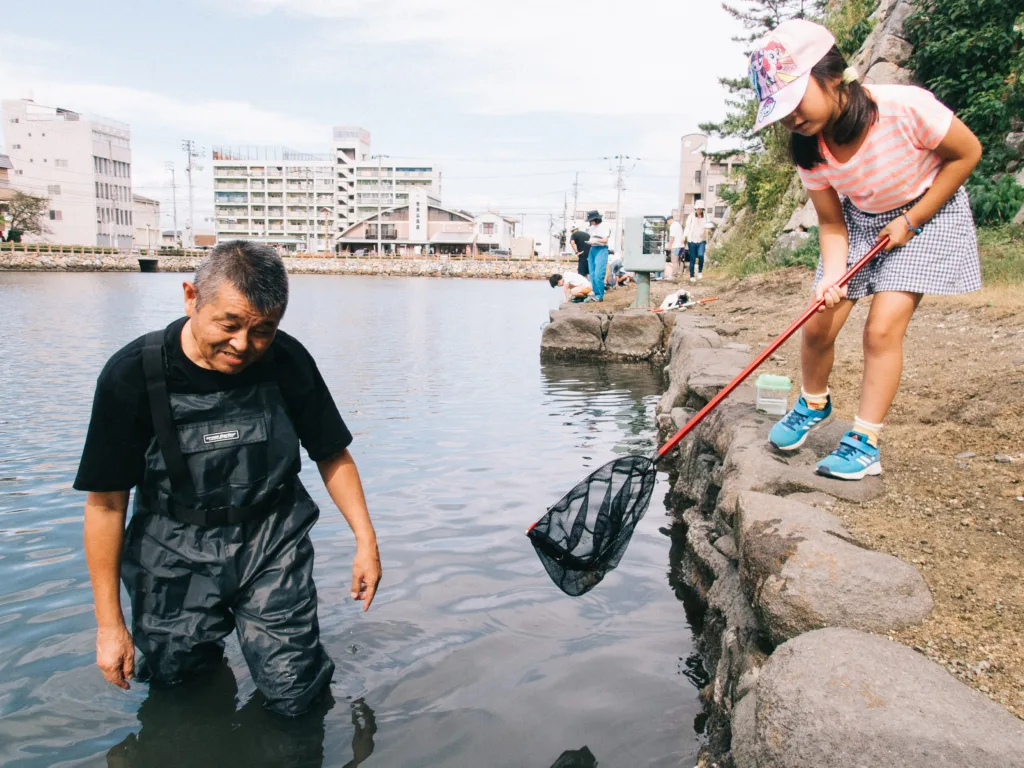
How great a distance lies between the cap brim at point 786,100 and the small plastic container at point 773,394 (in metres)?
1.73

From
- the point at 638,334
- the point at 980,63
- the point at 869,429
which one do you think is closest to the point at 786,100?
the point at 869,429

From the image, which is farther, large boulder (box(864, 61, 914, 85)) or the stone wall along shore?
large boulder (box(864, 61, 914, 85))

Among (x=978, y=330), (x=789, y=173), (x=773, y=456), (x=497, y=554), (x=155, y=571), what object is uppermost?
(x=789, y=173)

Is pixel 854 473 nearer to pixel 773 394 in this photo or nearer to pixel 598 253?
pixel 773 394

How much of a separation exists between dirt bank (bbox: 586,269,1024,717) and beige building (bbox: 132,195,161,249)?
4377 inches

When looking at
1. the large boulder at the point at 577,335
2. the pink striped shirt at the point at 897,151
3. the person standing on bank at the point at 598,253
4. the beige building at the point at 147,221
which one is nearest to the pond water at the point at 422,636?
the pink striped shirt at the point at 897,151

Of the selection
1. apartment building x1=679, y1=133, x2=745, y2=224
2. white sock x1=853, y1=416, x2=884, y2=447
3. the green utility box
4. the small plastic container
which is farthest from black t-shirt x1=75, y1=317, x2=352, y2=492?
apartment building x1=679, y1=133, x2=745, y2=224

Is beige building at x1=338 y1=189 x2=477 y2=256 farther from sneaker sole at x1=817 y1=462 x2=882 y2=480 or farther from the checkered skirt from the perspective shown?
sneaker sole at x1=817 y1=462 x2=882 y2=480

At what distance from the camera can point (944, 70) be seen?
1255 centimetres

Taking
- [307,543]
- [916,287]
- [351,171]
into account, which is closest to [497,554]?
[307,543]

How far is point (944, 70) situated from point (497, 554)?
1212cm

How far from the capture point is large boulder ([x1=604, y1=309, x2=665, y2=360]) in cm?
1209

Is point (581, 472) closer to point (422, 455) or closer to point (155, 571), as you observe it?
point (422, 455)

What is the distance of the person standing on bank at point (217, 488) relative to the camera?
238 centimetres
